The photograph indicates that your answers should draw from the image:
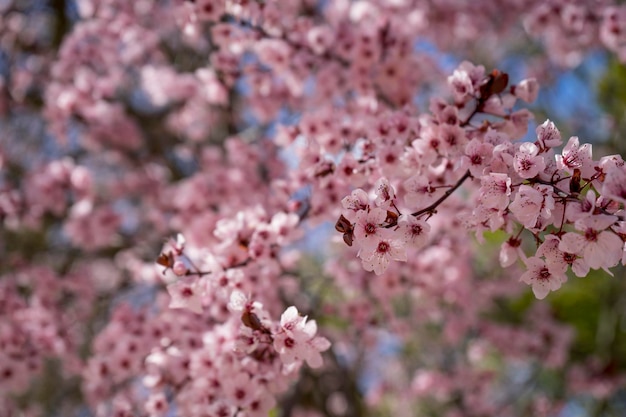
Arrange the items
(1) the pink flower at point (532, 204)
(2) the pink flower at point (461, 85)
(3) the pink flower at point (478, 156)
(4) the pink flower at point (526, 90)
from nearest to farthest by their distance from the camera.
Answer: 1. (1) the pink flower at point (532, 204)
2. (3) the pink flower at point (478, 156)
3. (2) the pink flower at point (461, 85)
4. (4) the pink flower at point (526, 90)

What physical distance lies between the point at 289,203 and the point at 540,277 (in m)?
1.30

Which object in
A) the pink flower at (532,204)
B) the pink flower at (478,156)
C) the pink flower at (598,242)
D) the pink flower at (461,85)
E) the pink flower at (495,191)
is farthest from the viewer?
the pink flower at (461,85)

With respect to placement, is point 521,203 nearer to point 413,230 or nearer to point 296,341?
point 413,230

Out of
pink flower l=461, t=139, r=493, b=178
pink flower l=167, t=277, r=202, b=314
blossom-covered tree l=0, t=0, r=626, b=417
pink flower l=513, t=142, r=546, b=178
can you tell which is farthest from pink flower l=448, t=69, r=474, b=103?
pink flower l=167, t=277, r=202, b=314

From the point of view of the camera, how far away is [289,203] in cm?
274

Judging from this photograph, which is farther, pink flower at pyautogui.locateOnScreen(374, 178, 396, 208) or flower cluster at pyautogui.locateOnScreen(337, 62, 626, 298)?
pink flower at pyautogui.locateOnScreen(374, 178, 396, 208)

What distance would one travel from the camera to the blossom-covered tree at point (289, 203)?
6.20 feet

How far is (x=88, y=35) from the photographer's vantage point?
445 centimetres

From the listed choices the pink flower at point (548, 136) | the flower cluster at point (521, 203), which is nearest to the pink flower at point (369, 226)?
the flower cluster at point (521, 203)

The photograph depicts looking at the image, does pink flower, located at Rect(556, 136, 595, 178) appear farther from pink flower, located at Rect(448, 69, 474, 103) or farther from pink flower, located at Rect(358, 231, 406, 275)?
pink flower, located at Rect(448, 69, 474, 103)

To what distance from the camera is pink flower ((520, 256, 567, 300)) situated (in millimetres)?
1741

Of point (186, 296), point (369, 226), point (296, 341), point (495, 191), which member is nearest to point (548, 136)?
point (495, 191)

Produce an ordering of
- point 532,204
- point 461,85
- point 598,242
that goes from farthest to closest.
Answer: point 461,85, point 532,204, point 598,242

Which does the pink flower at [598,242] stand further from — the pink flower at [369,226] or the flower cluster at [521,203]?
the pink flower at [369,226]
